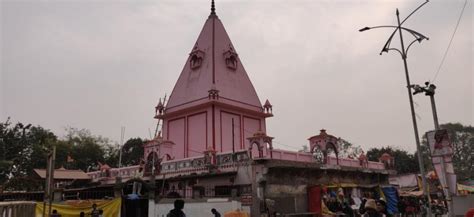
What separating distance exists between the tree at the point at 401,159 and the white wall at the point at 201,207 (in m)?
37.2

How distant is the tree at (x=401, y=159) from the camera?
4956cm

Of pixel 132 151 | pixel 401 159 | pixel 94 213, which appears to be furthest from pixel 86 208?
pixel 401 159

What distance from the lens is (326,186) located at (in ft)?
66.2

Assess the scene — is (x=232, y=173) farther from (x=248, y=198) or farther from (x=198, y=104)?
(x=198, y=104)

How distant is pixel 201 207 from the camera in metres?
17.1

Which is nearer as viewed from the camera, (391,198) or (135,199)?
(135,199)

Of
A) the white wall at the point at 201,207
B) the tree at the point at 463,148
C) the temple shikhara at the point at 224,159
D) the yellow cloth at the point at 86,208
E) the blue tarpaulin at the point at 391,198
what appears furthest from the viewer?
the tree at the point at 463,148

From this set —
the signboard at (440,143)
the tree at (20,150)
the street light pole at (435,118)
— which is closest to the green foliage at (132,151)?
the tree at (20,150)

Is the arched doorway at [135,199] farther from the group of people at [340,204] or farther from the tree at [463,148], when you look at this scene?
the tree at [463,148]

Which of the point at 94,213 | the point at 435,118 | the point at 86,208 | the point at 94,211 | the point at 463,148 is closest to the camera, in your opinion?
the point at 435,118

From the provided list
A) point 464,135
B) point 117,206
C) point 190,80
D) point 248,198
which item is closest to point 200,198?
point 248,198

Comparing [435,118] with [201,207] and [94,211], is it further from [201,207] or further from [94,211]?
[94,211]

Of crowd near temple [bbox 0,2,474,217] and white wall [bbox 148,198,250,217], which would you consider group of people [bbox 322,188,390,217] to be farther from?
white wall [bbox 148,198,250,217]

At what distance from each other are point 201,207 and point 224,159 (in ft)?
11.3
